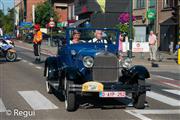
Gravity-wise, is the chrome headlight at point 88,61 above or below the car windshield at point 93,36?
below

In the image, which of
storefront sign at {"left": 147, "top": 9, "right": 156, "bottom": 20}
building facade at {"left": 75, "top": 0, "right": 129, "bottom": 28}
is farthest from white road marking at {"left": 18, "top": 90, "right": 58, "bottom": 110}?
building facade at {"left": 75, "top": 0, "right": 129, "bottom": 28}

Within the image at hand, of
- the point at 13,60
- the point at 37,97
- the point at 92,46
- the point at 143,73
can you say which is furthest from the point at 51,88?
the point at 13,60

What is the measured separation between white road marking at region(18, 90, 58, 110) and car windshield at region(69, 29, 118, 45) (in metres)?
1.59

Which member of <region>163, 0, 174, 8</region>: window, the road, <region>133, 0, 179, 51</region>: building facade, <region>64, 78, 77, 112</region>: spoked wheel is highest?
<region>163, 0, 174, 8</region>: window

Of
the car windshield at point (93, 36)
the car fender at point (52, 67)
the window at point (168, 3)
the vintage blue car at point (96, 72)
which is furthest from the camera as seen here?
the window at point (168, 3)

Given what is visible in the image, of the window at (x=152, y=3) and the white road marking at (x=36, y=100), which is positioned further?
the window at (x=152, y=3)

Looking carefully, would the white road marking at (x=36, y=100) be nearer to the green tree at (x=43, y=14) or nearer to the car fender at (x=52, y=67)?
the car fender at (x=52, y=67)

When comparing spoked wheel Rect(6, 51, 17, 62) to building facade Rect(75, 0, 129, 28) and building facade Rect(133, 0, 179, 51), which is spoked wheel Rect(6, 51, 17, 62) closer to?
building facade Rect(133, 0, 179, 51)

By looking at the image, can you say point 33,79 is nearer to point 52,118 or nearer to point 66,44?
point 66,44

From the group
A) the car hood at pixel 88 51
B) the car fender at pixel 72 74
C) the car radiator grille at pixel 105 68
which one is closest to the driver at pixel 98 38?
the car hood at pixel 88 51

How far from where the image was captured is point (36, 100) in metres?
11.4

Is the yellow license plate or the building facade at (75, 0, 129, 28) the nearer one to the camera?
the yellow license plate

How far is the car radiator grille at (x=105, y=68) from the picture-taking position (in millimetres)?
10273

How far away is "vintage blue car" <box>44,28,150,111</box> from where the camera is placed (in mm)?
9992
